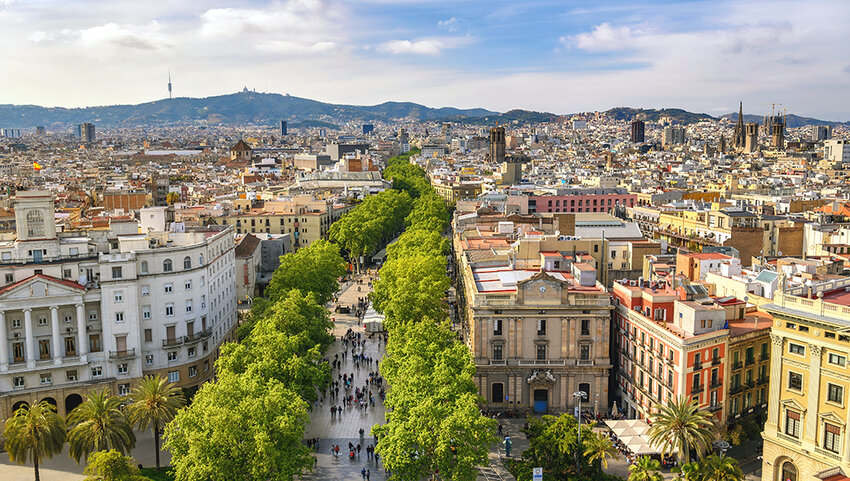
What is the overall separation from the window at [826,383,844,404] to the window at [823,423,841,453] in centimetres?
141

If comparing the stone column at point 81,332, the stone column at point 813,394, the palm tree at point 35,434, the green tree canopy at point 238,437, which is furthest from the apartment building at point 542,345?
the stone column at point 81,332

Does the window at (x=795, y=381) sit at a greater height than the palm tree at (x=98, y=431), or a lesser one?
greater

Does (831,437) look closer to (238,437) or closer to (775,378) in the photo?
(775,378)

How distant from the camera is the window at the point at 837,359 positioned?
38.0 meters

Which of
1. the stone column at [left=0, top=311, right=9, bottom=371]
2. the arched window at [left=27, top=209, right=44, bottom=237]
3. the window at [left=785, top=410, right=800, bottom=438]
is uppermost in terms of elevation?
the arched window at [left=27, top=209, right=44, bottom=237]

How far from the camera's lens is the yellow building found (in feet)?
125

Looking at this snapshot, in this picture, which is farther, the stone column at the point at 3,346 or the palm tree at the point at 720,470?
the stone column at the point at 3,346

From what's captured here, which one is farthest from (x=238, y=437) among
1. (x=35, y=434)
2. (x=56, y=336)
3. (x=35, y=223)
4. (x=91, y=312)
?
(x=35, y=223)

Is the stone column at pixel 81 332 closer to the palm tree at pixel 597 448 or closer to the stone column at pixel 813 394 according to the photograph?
the palm tree at pixel 597 448

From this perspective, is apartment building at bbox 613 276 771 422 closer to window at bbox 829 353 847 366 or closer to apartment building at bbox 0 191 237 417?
window at bbox 829 353 847 366

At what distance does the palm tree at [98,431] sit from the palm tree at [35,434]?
3.06ft

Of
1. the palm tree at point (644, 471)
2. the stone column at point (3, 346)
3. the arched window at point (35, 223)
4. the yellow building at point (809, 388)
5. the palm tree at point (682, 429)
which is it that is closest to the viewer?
the palm tree at point (644, 471)

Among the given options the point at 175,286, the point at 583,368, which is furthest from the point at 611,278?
the point at 175,286

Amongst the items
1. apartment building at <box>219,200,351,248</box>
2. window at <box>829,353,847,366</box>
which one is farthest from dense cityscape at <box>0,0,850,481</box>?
apartment building at <box>219,200,351,248</box>
